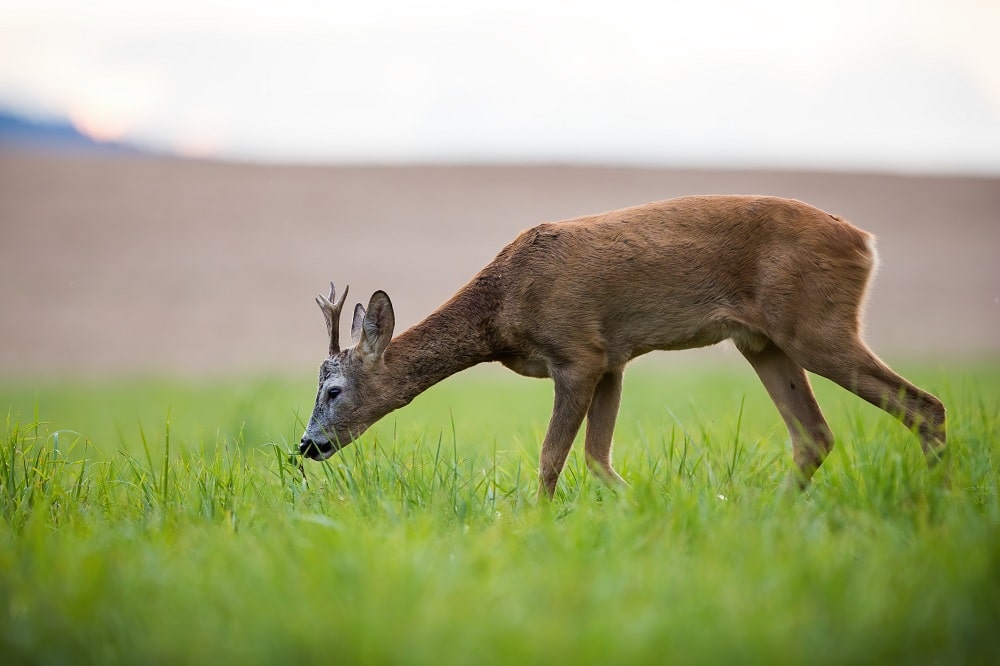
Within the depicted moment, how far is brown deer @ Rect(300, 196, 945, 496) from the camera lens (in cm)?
580

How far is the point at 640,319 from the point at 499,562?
253 cm

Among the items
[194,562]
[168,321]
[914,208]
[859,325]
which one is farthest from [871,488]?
[914,208]

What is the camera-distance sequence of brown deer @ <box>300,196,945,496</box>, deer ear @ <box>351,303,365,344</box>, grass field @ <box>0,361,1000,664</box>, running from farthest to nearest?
deer ear @ <box>351,303,365,344</box>, brown deer @ <box>300,196,945,496</box>, grass field @ <box>0,361,1000,664</box>

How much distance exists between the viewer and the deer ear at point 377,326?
6172 mm

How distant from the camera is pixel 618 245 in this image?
20.1 feet

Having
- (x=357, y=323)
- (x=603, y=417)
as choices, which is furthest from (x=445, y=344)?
(x=603, y=417)

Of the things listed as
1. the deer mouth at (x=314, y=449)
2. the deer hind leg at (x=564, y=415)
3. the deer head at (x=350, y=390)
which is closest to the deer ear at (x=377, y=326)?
the deer head at (x=350, y=390)

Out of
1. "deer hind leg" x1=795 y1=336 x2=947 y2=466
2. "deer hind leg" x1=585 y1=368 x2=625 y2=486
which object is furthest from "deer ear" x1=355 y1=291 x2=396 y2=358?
"deer hind leg" x1=795 y1=336 x2=947 y2=466

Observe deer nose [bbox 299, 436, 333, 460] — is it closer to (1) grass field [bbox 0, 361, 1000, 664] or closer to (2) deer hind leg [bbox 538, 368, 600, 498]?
(1) grass field [bbox 0, 361, 1000, 664]

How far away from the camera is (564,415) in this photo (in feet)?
19.6

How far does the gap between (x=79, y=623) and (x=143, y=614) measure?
0.21m

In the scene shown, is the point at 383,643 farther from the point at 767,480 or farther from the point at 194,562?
the point at 767,480

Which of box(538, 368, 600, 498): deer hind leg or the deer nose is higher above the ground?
box(538, 368, 600, 498): deer hind leg

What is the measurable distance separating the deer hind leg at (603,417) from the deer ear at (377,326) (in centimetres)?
135
